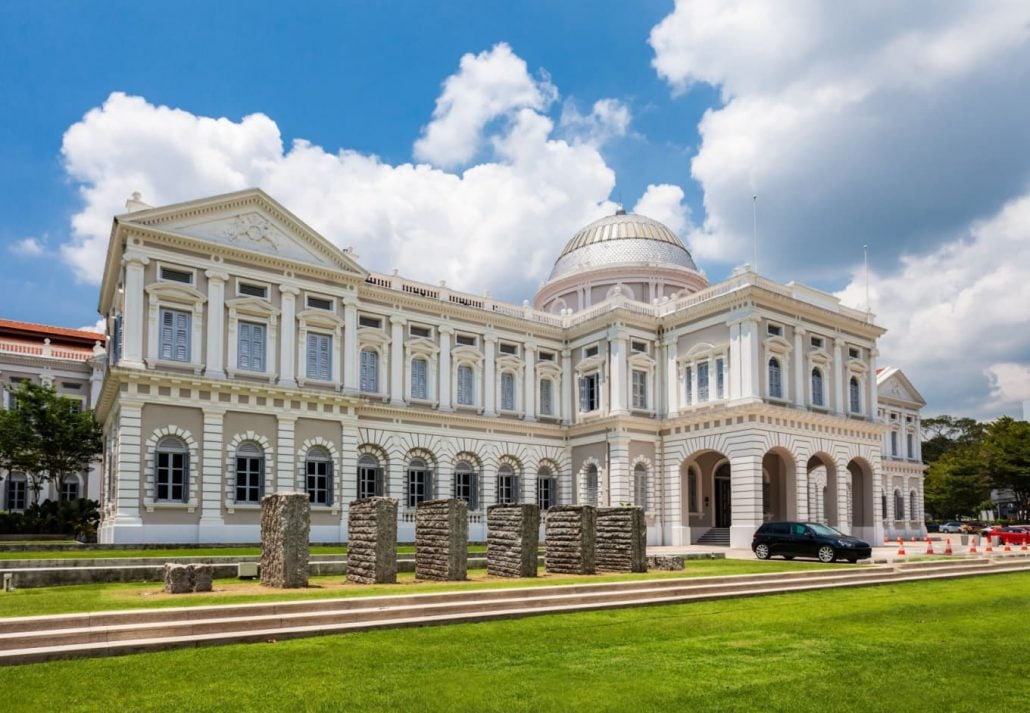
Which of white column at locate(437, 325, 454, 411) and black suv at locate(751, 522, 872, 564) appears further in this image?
white column at locate(437, 325, 454, 411)

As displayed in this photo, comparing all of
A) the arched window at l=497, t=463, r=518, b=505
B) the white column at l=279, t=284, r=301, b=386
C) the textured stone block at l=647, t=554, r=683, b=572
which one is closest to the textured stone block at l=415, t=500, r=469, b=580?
the textured stone block at l=647, t=554, r=683, b=572

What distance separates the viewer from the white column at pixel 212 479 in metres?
31.1

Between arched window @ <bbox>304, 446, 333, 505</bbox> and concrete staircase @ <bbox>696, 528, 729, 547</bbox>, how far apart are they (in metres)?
18.5

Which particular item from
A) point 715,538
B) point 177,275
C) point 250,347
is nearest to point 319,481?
point 250,347

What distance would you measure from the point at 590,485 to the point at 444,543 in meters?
24.0

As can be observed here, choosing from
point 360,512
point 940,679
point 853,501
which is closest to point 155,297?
point 360,512

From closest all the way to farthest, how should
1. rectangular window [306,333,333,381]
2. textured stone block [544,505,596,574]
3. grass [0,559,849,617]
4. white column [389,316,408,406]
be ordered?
1. grass [0,559,849,617]
2. textured stone block [544,505,596,574]
3. rectangular window [306,333,333,381]
4. white column [389,316,408,406]

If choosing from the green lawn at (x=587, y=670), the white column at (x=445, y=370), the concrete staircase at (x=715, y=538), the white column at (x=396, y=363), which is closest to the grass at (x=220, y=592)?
the green lawn at (x=587, y=670)

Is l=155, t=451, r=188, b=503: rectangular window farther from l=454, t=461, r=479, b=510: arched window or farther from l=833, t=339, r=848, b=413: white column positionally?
l=833, t=339, r=848, b=413: white column

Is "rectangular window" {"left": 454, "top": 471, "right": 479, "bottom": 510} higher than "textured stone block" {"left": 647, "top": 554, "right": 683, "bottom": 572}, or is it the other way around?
"rectangular window" {"left": 454, "top": 471, "right": 479, "bottom": 510}

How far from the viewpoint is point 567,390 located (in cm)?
4438

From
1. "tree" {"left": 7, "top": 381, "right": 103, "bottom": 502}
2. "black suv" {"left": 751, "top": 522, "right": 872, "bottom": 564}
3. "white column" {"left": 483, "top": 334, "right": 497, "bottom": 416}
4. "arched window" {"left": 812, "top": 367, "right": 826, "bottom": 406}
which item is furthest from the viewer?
"tree" {"left": 7, "top": 381, "right": 103, "bottom": 502}

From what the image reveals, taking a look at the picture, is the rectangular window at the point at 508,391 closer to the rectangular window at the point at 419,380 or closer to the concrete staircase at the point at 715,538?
the rectangular window at the point at 419,380

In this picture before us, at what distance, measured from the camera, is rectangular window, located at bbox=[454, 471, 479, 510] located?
40500 millimetres
